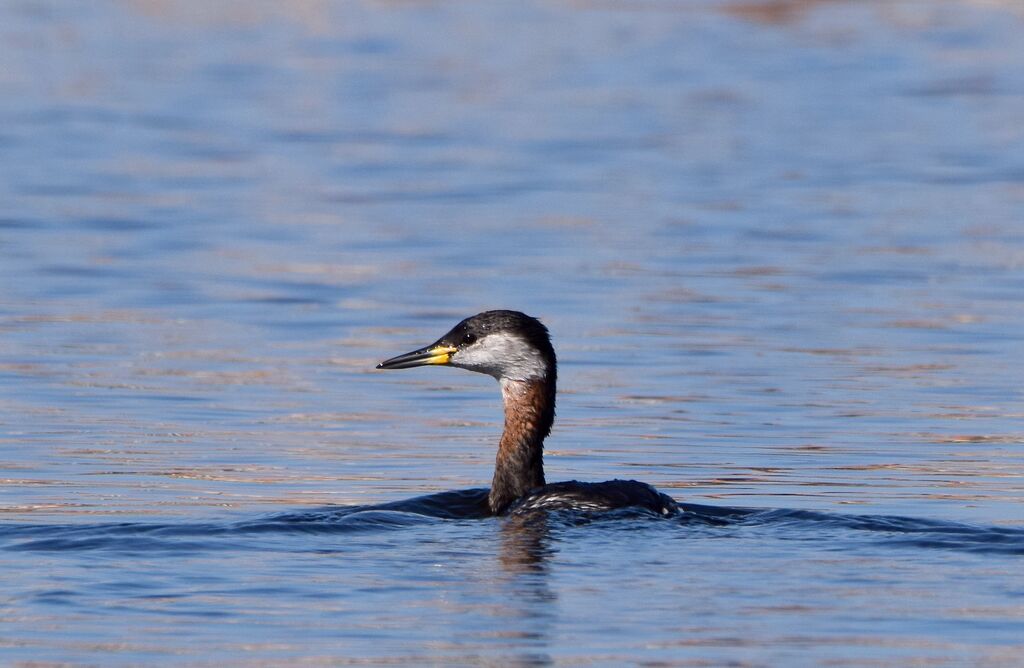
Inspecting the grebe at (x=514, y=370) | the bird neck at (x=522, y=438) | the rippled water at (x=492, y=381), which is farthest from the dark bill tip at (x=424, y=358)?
the rippled water at (x=492, y=381)

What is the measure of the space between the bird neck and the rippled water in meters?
0.24

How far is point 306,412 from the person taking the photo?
13719 mm

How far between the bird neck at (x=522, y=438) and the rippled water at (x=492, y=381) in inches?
9.3

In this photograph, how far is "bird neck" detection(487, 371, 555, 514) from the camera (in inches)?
457

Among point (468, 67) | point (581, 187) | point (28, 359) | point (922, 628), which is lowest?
point (922, 628)

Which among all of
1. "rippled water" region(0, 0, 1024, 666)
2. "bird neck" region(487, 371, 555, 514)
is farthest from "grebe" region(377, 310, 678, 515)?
"rippled water" region(0, 0, 1024, 666)

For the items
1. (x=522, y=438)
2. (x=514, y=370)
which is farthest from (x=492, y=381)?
(x=522, y=438)

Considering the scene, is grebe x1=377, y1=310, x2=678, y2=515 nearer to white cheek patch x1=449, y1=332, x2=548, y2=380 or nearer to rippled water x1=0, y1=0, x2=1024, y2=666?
white cheek patch x1=449, y1=332, x2=548, y2=380

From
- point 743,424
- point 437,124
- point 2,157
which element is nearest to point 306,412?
point 743,424

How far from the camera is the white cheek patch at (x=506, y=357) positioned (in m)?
11.9

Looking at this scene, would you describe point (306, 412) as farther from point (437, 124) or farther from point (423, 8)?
point (423, 8)

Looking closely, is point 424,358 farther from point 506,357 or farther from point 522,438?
point 522,438

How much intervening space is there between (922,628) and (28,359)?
847 centimetres

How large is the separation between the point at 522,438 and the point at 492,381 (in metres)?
4.14
